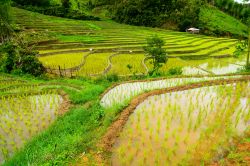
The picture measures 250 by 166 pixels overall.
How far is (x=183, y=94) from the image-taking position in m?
8.91

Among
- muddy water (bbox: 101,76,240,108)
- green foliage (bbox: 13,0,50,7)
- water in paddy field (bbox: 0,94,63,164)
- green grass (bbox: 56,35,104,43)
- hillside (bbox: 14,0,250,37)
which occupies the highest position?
green foliage (bbox: 13,0,50,7)

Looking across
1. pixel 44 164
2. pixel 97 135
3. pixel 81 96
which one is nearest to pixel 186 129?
pixel 97 135

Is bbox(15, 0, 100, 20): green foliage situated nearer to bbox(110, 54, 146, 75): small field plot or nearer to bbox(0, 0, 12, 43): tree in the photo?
bbox(0, 0, 12, 43): tree

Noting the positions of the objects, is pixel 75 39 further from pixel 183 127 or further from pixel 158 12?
pixel 158 12

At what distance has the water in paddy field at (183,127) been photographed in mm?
5316

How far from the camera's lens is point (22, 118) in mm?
7566

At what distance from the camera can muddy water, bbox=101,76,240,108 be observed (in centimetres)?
859

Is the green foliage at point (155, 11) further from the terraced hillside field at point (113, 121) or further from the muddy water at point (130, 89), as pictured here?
the terraced hillside field at point (113, 121)

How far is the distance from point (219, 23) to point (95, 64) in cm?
4046

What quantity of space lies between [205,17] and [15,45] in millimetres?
44159

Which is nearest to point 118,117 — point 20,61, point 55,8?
point 20,61

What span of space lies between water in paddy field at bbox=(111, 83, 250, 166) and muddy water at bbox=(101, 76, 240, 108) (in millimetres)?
895

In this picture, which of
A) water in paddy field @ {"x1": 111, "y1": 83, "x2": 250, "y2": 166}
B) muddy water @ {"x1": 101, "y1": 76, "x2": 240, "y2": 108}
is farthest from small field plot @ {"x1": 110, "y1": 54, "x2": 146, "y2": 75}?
water in paddy field @ {"x1": 111, "y1": 83, "x2": 250, "y2": 166}

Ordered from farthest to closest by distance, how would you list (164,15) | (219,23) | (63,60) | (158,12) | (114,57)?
(219,23) → (158,12) → (164,15) → (114,57) → (63,60)
